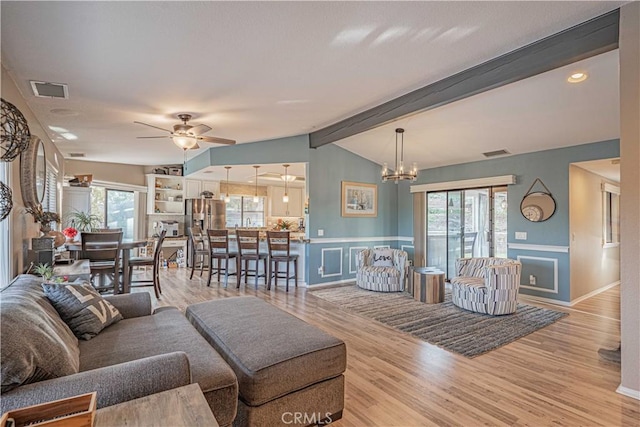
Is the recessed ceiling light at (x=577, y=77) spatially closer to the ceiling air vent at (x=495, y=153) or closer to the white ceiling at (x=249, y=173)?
the ceiling air vent at (x=495, y=153)

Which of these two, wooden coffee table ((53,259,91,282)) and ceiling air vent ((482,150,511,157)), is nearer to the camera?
wooden coffee table ((53,259,91,282))

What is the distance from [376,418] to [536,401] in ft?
3.92

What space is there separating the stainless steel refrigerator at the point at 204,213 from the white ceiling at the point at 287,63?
135 inches

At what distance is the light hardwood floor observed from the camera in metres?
2.15

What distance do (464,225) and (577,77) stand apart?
3.59m

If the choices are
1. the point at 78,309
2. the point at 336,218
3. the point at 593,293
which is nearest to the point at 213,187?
the point at 336,218

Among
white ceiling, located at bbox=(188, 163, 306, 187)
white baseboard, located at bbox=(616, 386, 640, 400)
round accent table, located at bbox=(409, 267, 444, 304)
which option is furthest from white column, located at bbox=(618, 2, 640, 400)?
white ceiling, located at bbox=(188, 163, 306, 187)

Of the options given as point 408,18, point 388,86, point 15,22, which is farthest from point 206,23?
point 388,86

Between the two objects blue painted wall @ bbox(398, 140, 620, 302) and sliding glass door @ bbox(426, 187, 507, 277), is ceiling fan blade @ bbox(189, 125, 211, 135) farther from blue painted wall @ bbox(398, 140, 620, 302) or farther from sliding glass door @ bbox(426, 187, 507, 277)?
blue painted wall @ bbox(398, 140, 620, 302)

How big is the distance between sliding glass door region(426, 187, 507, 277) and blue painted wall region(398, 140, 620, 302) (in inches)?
10.8

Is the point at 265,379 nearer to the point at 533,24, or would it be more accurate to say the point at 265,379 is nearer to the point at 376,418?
the point at 376,418

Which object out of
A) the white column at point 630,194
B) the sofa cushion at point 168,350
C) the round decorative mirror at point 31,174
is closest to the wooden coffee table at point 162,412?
the sofa cushion at point 168,350

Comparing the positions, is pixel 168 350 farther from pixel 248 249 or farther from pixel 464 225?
pixel 464 225

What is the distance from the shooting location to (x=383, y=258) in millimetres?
6051
